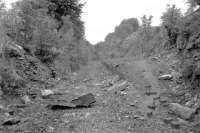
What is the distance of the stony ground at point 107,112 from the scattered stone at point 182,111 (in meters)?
0.20

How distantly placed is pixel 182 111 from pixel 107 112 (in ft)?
7.25

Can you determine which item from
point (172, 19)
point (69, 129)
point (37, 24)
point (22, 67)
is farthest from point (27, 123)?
point (172, 19)

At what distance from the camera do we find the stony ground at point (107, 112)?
5.98 metres

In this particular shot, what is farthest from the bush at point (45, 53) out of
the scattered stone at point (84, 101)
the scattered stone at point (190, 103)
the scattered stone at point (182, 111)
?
the scattered stone at point (190, 103)

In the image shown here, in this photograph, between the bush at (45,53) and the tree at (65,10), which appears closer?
the bush at (45,53)

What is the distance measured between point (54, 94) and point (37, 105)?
54.0 inches

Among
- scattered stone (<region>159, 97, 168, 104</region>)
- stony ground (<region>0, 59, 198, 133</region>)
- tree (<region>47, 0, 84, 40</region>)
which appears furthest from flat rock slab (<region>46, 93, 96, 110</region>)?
tree (<region>47, 0, 84, 40</region>)

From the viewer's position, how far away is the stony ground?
235 inches

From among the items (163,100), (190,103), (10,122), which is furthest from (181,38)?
(10,122)

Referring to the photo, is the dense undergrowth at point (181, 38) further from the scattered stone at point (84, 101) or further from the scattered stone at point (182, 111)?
Result: the scattered stone at point (84, 101)

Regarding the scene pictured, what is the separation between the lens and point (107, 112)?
7.27 m

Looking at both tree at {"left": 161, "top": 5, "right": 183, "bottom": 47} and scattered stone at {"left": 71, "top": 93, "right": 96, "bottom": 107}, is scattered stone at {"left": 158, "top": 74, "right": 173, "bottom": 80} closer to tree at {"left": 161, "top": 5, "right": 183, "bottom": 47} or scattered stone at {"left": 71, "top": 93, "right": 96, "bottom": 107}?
scattered stone at {"left": 71, "top": 93, "right": 96, "bottom": 107}

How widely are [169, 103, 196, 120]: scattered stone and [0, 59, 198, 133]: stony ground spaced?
0.20 meters

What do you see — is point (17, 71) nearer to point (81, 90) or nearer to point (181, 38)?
point (81, 90)
